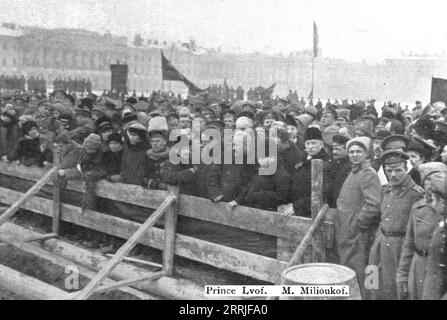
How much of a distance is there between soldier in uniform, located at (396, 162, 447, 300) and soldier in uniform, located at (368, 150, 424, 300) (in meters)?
0.18

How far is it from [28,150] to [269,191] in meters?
3.64

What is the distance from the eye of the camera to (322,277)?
3.43m

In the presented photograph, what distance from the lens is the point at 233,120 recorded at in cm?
820

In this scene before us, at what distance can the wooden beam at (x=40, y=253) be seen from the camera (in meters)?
5.24

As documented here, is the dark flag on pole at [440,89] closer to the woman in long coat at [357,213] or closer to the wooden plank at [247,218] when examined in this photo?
the woman in long coat at [357,213]

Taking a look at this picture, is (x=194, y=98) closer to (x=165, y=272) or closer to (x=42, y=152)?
(x=42, y=152)

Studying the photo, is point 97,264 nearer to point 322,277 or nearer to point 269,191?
point 269,191

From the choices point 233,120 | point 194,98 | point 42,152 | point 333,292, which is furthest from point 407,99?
point 333,292

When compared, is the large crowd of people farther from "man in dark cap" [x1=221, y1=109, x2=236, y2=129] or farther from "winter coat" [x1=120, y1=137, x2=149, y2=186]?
"man in dark cap" [x1=221, y1=109, x2=236, y2=129]

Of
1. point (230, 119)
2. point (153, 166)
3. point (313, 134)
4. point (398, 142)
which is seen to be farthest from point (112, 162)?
point (398, 142)

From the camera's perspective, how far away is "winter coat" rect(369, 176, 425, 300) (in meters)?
3.85

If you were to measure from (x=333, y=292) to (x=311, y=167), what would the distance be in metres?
1.40

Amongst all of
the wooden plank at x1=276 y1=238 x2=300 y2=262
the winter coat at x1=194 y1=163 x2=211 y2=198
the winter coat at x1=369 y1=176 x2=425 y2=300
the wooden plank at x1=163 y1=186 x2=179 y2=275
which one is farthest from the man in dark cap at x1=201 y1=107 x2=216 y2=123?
the winter coat at x1=369 y1=176 x2=425 y2=300

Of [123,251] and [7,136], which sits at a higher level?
[7,136]
